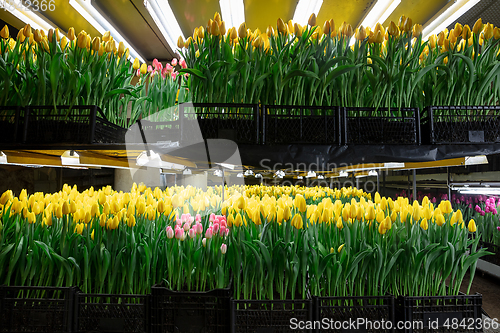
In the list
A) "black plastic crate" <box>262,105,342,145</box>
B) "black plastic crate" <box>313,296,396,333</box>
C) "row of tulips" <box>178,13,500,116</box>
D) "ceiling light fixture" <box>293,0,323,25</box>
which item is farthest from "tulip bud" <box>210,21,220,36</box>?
"ceiling light fixture" <box>293,0,323,25</box>

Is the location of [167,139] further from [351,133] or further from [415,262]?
[415,262]

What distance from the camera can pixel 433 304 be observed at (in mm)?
1112

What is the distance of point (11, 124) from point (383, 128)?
1.57 metres

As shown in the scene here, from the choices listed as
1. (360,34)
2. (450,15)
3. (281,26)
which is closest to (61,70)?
(281,26)

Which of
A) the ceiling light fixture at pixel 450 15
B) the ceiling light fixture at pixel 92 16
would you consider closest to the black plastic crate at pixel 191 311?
the ceiling light fixture at pixel 92 16

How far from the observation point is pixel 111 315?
1050 millimetres

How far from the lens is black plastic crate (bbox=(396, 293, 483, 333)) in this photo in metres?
1.02

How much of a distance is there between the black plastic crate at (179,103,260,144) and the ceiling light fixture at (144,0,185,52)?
5.27ft

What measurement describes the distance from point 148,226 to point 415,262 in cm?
→ 116

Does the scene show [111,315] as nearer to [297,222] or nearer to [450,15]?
[297,222]

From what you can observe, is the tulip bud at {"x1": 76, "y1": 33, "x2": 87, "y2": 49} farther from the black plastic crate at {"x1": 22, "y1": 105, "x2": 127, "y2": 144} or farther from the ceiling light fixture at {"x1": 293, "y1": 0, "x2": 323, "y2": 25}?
the ceiling light fixture at {"x1": 293, "y1": 0, "x2": 323, "y2": 25}

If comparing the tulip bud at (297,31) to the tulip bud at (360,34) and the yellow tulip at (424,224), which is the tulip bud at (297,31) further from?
the yellow tulip at (424,224)

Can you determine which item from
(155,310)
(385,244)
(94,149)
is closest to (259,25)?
(94,149)

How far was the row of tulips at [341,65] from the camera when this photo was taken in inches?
47.6
